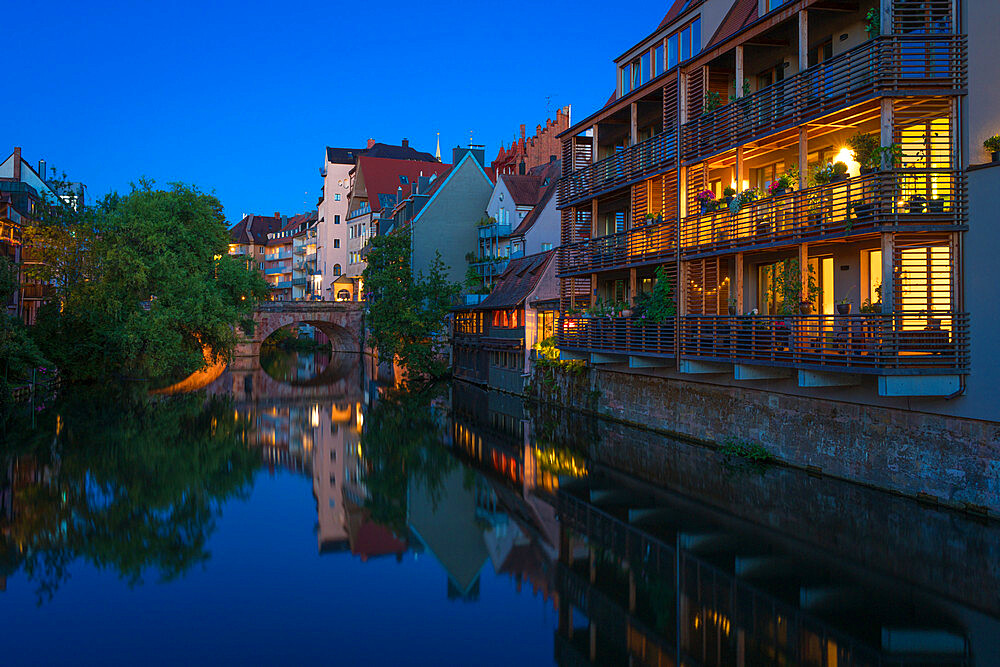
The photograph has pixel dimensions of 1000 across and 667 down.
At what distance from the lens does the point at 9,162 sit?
67.6 metres

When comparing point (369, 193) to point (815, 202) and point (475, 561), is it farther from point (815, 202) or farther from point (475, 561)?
point (475, 561)

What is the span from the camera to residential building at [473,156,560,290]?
5147cm

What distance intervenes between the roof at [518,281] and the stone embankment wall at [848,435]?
13.7m

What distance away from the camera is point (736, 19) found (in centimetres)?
2611

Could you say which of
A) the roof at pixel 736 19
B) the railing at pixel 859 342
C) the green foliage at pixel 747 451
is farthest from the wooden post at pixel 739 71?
the green foliage at pixel 747 451

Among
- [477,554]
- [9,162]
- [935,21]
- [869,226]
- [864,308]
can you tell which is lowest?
[477,554]

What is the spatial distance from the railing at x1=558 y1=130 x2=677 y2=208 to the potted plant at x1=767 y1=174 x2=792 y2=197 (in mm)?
5795

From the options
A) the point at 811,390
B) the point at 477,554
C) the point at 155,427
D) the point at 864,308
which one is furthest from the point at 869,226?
the point at 155,427

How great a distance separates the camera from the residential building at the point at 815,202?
667 inches

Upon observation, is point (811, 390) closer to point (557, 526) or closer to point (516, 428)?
point (557, 526)

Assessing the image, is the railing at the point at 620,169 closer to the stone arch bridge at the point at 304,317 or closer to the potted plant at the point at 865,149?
the potted plant at the point at 865,149

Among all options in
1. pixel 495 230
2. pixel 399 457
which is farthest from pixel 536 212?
pixel 399 457

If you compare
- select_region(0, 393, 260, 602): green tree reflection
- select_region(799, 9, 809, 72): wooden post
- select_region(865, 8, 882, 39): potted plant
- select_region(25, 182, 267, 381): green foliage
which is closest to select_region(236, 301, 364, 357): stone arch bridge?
select_region(25, 182, 267, 381): green foliage

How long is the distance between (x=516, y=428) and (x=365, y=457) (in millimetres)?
7008
